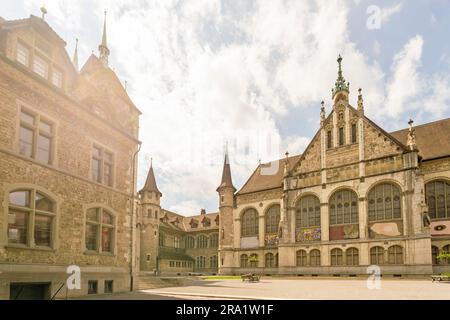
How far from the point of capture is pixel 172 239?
6219 centimetres

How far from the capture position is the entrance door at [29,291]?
14.5 m

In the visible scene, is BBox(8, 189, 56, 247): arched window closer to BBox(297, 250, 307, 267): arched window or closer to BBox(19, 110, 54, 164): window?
BBox(19, 110, 54, 164): window

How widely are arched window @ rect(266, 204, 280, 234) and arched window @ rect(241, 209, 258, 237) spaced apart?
1.83 meters

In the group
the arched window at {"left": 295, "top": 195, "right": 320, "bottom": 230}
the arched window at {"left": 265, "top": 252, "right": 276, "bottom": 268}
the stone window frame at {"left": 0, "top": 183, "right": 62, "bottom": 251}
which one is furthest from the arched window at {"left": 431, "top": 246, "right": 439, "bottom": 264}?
the stone window frame at {"left": 0, "top": 183, "right": 62, "bottom": 251}

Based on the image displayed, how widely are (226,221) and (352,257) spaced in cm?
1778

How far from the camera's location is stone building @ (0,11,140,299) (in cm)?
1471

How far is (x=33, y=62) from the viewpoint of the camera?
54.3ft

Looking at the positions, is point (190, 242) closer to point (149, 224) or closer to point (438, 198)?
point (149, 224)

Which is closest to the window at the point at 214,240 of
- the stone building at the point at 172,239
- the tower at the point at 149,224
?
the stone building at the point at 172,239

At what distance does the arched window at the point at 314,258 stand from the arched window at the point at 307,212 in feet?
→ 9.25

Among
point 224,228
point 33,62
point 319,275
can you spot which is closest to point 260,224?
point 224,228

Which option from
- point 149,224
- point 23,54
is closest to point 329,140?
point 149,224
